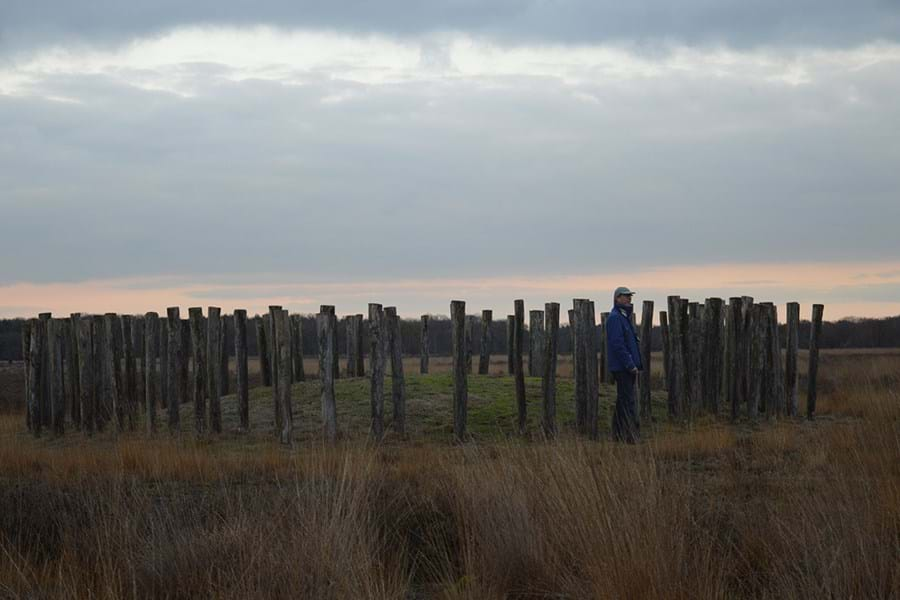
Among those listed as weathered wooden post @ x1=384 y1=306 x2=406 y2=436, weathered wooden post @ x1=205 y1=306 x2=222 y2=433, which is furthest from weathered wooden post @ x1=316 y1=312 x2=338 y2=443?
weathered wooden post @ x1=205 y1=306 x2=222 y2=433

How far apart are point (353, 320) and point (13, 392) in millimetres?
14336

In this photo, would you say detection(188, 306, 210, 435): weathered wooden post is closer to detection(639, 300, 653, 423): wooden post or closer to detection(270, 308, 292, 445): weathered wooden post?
detection(270, 308, 292, 445): weathered wooden post

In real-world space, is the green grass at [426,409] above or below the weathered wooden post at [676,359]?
below

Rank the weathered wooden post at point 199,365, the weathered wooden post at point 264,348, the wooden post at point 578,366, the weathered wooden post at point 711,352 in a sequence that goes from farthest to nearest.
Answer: the weathered wooden post at point 264,348 < the weathered wooden post at point 711,352 < the weathered wooden post at point 199,365 < the wooden post at point 578,366

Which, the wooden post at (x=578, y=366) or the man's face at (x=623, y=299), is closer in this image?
the man's face at (x=623, y=299)

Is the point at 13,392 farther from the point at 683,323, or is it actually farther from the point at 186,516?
the point at 186,516

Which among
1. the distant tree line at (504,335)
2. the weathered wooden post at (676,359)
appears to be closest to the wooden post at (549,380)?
the weathered wooden post at (676,359)

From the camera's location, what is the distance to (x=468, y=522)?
24.0 feet

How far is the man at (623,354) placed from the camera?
1331 cm

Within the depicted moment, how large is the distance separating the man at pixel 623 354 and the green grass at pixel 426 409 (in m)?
1.04

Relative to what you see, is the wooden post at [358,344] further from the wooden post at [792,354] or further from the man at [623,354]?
the wooden post at [792,354]

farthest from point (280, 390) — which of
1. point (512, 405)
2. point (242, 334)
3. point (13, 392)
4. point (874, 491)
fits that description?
point (13, 392)

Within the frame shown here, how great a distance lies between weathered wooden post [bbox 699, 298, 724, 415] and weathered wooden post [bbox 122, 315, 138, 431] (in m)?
10.2

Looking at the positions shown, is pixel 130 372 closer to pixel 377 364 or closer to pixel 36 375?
pixel 36 375
